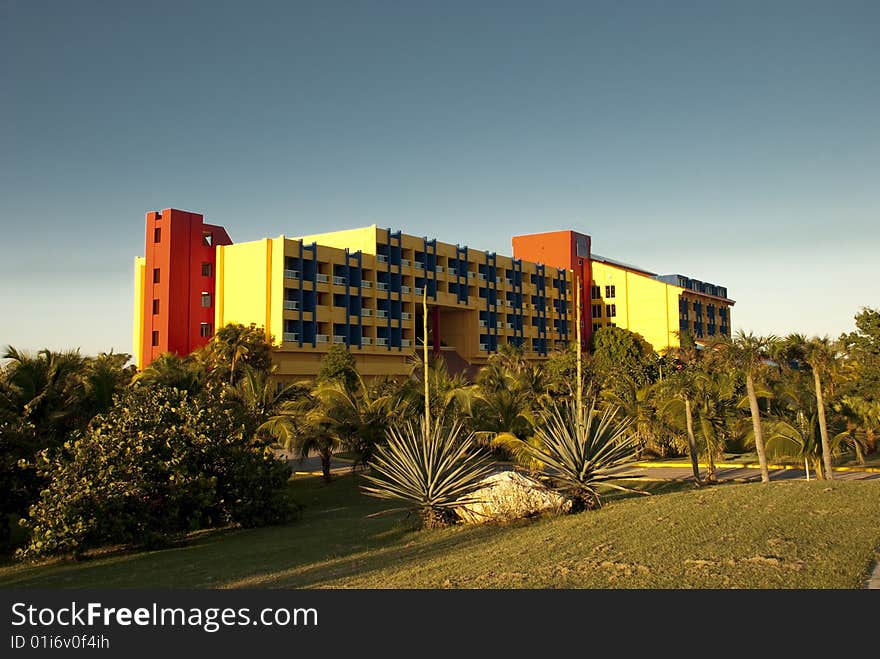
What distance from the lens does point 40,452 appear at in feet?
55.6

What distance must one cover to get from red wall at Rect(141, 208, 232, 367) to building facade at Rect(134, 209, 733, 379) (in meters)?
0.07

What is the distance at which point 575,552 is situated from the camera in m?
9.73

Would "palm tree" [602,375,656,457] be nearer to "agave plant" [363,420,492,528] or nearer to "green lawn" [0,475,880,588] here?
"agave plant" [363,420,492,528]

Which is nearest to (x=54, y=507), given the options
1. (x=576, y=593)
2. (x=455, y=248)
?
(x=576, y=593)

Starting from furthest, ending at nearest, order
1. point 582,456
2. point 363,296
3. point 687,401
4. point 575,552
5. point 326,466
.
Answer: point 363,296
point 326,466
point 687,401
point 582,456
point 575,552

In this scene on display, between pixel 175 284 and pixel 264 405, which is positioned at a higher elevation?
pixel 175 284

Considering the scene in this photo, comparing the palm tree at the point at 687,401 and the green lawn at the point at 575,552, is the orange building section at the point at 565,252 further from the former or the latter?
the green lawn at the point at 575,552

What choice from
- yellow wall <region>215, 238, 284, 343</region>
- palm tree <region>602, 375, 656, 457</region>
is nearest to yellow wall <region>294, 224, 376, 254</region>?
yellow wall <region>215, 238, 284, 343</region>

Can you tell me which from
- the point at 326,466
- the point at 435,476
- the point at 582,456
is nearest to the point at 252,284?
the point at 326,466

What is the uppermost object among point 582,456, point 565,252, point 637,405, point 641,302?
point 565,252

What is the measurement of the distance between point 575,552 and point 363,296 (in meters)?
45.1

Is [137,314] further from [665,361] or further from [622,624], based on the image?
[622,624]

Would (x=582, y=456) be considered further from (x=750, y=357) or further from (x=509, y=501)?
(x=750, y=357)

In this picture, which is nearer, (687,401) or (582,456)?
(582,456)
